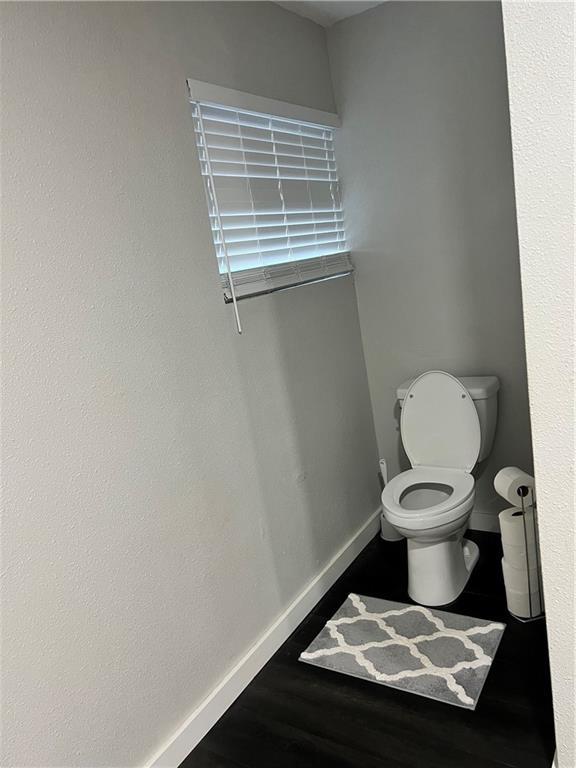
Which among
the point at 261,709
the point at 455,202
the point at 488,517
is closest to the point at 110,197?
the point at 455,202

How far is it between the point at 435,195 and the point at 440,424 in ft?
3.28

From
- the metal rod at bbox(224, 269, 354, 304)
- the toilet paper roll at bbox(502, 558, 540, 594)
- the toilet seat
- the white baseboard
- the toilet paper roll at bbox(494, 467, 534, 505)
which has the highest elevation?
the metal rod at bbox(224, 269, 354, 304)

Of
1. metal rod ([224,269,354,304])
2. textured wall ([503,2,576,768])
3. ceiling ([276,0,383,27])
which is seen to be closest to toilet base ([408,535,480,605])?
textured wall ([503,2,576,768])

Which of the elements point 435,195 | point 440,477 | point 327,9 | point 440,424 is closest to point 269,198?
point 435,195

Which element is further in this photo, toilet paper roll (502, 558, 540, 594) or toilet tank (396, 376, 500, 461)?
toilet tank (396, 376, 500, 461)

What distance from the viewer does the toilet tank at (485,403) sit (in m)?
2.46

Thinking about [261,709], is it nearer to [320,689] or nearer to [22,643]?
[320,689]

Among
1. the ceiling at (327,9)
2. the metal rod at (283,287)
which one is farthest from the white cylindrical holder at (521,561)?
the ceiling at (327,9)

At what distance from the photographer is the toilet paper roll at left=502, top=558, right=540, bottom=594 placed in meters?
2.10

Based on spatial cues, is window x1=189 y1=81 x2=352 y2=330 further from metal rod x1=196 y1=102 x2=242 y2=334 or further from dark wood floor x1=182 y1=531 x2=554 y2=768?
dark wood floor x1=182 y1=531 x2=554 y2=768

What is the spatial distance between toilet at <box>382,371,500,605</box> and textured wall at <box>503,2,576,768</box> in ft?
2.65

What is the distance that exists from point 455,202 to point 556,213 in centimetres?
141

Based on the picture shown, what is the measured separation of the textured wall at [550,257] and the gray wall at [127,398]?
1.05 m

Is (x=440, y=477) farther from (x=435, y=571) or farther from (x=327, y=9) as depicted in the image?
(x=327, y=9)
